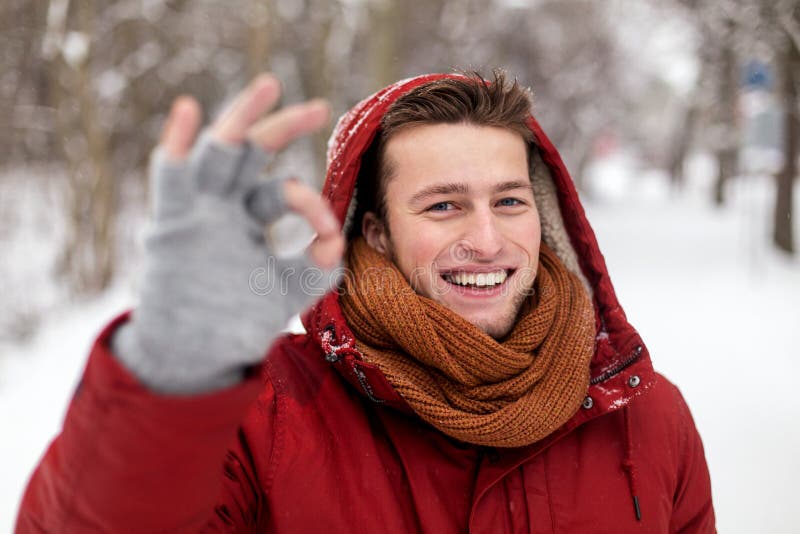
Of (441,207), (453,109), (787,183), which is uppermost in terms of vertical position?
(787,183)

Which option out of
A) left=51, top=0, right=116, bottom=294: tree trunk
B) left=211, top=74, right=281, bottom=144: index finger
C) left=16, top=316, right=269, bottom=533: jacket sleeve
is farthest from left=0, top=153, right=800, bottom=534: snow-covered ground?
left=211, top=74, right=281, bottom=144: index finger

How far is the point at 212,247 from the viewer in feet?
2.76

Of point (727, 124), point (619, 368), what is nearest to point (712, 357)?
point (619, 368)

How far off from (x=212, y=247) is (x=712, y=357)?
21.1ft

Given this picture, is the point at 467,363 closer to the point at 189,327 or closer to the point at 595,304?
the point at 595,304

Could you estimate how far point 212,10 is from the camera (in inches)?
529

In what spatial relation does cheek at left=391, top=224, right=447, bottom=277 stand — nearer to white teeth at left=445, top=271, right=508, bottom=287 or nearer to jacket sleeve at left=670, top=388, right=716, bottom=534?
white teeth at left=445, top=271, right=508, bottom=287

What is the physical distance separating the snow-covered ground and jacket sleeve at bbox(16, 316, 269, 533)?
3317mm

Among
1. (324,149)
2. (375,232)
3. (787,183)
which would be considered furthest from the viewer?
(787,183)

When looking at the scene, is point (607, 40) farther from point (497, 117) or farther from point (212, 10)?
point (497, 117)

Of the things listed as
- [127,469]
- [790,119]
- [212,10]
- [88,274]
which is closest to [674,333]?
[790,119]

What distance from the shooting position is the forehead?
5.45 ft

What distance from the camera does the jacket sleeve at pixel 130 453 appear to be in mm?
852

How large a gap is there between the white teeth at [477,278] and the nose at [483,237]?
0.16ft
